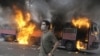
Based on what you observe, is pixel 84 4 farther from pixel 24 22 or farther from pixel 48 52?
pixel 48 52

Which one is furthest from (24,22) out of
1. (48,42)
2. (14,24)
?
(48,42)

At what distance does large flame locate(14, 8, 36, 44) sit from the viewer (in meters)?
29.4

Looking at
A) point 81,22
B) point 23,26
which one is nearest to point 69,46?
point 81,22

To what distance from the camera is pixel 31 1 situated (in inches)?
1214

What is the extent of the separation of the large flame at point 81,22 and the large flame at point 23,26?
183 inches

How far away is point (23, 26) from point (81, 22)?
23.7 ft

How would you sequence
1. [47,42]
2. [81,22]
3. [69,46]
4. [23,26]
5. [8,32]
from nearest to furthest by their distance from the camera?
[47,42], [69,46], [81,22], [23,26], [8,32]

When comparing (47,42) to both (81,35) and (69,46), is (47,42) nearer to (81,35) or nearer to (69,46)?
(69,46)

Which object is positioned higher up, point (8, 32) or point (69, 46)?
point (8, 32)

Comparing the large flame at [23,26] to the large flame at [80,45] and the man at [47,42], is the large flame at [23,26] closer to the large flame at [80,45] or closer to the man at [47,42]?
the large flame at [80,45]

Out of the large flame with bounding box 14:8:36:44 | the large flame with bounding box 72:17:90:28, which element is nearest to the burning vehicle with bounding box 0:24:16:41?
the large flame with bounding box 14:8:36:44

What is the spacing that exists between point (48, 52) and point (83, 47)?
17638 millimetres

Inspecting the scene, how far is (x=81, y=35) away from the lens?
25.2m

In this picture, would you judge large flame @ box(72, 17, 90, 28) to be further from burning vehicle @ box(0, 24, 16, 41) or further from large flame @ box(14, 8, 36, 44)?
burning vehicle @ box(0, 24, 16, 41)
